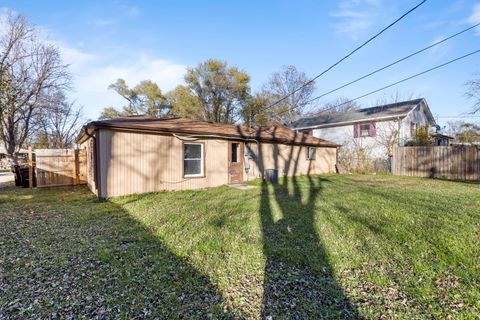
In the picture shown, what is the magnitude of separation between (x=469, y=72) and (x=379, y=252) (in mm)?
19653

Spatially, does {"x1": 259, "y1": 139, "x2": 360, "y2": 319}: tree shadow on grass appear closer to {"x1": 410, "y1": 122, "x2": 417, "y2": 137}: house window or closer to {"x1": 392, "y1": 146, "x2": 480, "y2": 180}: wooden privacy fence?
{"x1": 392, "y1": 146, "x2": 480, "y2": 180}: wooden privacy fence

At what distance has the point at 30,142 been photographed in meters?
28.9

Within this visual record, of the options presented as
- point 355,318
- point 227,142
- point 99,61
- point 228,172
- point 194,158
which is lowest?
point 355,318

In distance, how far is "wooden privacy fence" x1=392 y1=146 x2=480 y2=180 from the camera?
12.0 meters

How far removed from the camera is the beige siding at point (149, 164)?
7.23 meters

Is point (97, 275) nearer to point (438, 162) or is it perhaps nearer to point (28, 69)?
point (438, 162)

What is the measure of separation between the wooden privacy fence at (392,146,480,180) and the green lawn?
851 centimetres

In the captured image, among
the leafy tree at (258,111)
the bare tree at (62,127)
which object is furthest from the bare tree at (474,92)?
the bare tree at (62,127)

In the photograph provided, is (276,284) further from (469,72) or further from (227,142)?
(469,72)

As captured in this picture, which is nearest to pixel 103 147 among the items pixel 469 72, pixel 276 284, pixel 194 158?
pixel 194 158

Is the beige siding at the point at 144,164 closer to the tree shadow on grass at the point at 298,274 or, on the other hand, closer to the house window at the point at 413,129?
the tree shadow on grass at the point at 298,274

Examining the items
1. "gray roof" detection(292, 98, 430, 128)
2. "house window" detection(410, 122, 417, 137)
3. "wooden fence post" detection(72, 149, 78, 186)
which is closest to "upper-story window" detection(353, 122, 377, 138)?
"gray roof" detection(292, 98, 430, 128)

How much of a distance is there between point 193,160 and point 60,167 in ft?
21.0

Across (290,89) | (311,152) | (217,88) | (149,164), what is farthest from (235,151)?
(290,89)
